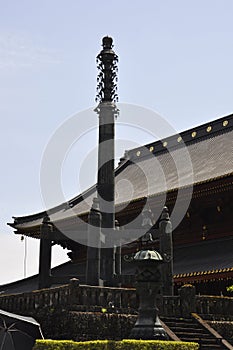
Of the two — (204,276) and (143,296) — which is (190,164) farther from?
(143,296)

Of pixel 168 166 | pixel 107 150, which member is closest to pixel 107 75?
pixel 107 150

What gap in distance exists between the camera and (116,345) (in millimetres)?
13820

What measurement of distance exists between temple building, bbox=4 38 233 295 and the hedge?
10.6 feet

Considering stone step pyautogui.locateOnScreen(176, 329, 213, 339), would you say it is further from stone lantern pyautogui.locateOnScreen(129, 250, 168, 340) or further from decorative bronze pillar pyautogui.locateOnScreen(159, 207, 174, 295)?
stone lantern pyautogui.locateOnScreen(129, 250, 168, 340)

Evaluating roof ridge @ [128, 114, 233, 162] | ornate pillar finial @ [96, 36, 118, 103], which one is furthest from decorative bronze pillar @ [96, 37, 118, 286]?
roof ridge @ [128, 114, 233, 162]

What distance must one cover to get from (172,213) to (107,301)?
10539mm

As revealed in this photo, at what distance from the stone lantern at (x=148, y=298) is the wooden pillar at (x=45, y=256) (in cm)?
726

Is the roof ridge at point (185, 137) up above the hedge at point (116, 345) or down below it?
above

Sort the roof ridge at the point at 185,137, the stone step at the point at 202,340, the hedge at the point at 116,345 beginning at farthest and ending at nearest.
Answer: the roof ridge at the point at 185,137 → the stone step at the point at 202,340 → the hedge at the point at 116,345

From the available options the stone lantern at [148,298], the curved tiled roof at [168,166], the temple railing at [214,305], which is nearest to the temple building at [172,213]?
the curved tiled roof at [168,166]

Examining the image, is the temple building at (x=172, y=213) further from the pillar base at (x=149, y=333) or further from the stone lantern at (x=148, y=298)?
the pillar base at (x=149, y=333)

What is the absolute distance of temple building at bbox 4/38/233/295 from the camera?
21578mm

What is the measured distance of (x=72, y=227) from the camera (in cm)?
3073

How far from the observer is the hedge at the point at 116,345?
13062 mm
